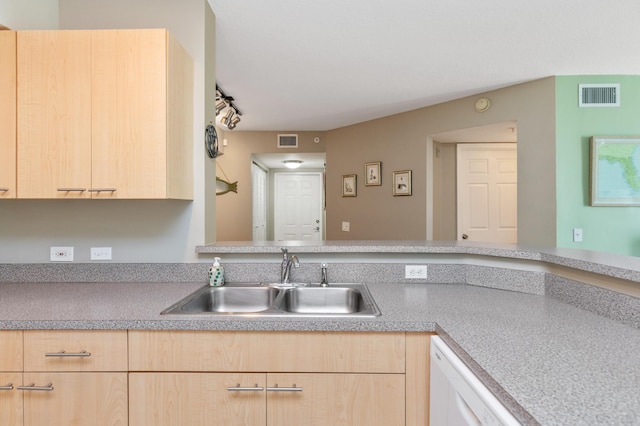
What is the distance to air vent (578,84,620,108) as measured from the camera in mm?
2934

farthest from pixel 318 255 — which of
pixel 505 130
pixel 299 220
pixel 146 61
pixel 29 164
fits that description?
pixel 299 220

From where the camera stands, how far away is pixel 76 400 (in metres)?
1.22

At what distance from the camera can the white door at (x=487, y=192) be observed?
4219 millimetres

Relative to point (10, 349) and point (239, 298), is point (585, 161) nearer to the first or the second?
point (239, 298)

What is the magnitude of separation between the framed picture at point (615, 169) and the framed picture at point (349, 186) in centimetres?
264

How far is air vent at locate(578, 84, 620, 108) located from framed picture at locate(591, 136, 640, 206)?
1.01 ft

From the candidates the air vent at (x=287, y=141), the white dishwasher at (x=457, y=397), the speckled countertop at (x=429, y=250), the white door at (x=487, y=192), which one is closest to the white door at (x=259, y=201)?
the air vent at (x=287, y=141)

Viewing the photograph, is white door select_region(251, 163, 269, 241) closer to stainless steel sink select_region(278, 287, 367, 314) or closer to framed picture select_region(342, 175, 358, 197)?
framed picture select_region(342, 175, 358, 197)

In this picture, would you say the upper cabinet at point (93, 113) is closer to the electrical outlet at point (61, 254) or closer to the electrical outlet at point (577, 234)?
the electrical outlet at point (61, 254)

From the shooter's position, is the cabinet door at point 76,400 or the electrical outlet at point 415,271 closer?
the cabinet door at point 76,400

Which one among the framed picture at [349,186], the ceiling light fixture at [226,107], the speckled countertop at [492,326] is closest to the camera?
the speckled countertop at [492,326]

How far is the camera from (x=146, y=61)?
1542mm

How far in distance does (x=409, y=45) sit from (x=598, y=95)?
1.88m

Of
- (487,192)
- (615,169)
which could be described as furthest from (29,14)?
(487,192)
